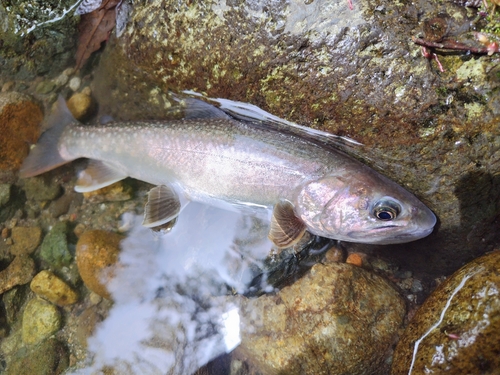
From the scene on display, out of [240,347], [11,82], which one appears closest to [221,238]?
[240,347]

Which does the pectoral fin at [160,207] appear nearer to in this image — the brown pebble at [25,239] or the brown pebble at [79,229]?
the brown pebble at [79,229]

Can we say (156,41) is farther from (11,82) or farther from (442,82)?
(442,82)

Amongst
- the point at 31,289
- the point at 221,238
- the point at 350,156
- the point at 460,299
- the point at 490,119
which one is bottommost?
the point at 31,289

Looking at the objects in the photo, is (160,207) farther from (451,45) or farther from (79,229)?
(451,45)

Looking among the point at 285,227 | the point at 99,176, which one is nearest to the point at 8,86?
the point at 99,176

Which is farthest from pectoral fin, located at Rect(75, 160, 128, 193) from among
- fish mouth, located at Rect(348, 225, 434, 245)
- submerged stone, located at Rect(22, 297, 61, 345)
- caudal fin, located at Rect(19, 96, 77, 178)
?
fish mouth, located at Rect(348, 225, 434, 245)

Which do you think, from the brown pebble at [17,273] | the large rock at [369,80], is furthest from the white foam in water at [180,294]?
the large rock at [369,80]
